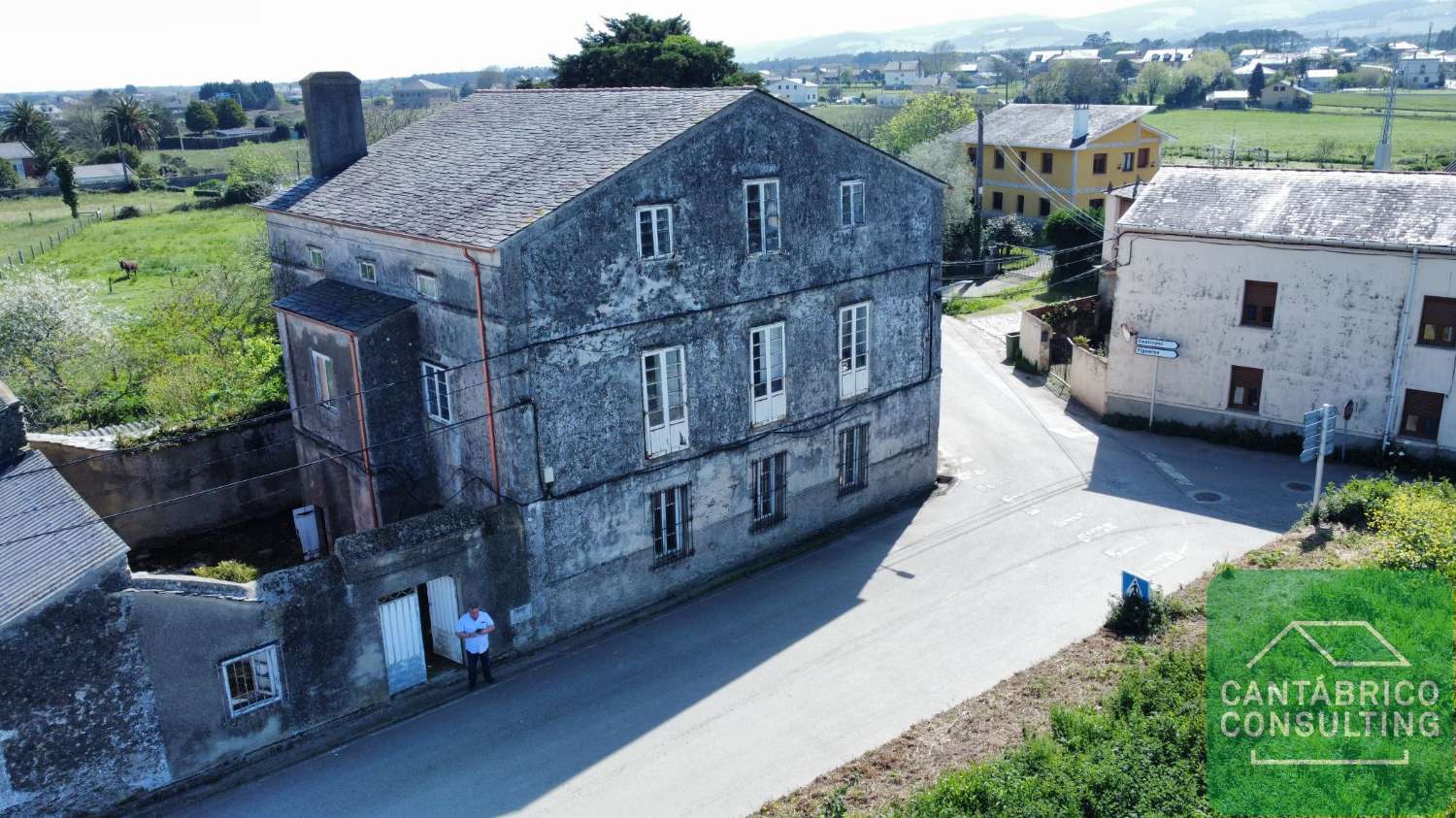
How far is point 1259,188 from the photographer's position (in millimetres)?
32594

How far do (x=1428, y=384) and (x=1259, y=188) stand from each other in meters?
7.78

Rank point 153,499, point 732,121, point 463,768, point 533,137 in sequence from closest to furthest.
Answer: point 463,768
point 732,121
point 533,137
point 153,499

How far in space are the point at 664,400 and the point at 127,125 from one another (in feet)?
375

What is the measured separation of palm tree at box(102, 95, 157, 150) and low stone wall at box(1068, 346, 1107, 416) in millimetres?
108656

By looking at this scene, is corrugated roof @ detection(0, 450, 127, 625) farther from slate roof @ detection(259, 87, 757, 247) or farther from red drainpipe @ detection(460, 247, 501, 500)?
slate roof @ detection(259, 87, 757, 247)

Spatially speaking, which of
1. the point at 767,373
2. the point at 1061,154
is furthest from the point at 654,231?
the point at 1061,154

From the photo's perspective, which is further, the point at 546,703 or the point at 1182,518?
the point at 1182,518

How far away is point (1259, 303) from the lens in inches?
1238

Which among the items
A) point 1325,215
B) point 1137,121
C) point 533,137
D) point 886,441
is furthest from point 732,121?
point 1137,121

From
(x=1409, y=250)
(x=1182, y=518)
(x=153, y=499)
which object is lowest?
(x=1182, y=518)

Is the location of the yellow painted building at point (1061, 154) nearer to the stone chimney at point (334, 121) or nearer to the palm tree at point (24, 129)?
the stone chimney at point (334, 121)

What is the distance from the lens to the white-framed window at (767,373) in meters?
24.4

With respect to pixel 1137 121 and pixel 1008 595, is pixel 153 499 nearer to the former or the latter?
pixel 1008 595

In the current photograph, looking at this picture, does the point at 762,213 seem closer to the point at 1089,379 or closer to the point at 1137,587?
the point at 1137,587
